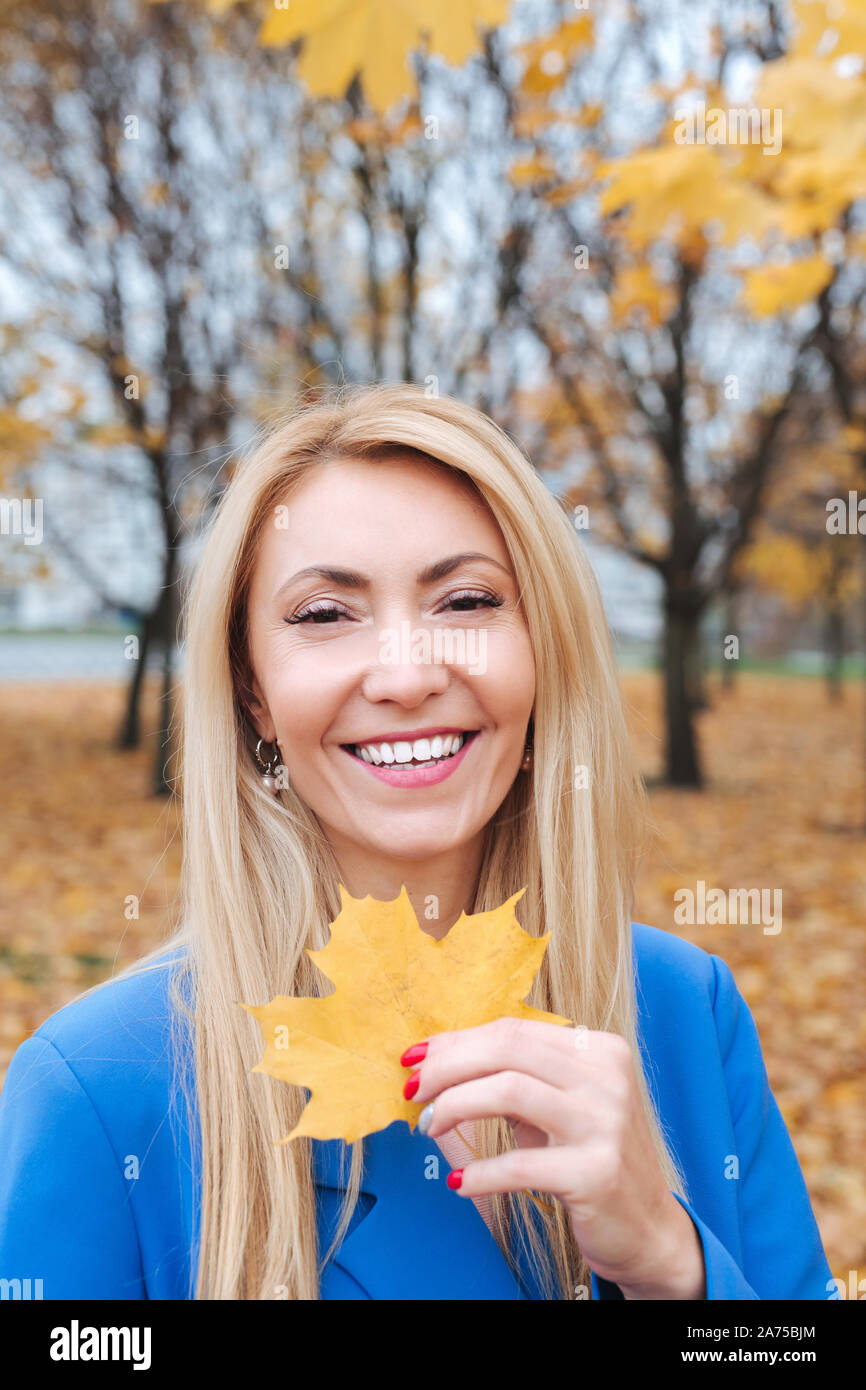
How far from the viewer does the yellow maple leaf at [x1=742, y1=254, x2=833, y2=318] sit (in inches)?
177

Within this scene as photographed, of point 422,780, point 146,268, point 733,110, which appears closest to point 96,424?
point 146,268

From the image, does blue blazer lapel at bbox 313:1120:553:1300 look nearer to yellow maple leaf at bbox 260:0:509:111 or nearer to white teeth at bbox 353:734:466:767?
white teeth at bbox 353:734:466:767

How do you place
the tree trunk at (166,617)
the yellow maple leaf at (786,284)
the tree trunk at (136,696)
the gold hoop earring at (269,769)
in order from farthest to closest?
the tree trunk at (136,696), the tree trunk at (166,617), the yellow maple leaf at (786,284), the gold hoop earring at (269,769)

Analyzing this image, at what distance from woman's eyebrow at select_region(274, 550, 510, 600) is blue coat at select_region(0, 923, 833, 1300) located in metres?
0.67

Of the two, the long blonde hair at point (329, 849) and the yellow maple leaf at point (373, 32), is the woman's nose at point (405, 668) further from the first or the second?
the yellow maple leaf at point (373, 32)

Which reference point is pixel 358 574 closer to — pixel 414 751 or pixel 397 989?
pixel 414 751

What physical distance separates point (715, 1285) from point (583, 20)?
16.8ft

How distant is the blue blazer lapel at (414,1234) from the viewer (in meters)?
1.45

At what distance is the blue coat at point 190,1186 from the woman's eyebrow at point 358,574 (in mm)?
672

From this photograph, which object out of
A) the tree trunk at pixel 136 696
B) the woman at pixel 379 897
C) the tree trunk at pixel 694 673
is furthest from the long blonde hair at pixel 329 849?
the tree trunk at pixel 136 696

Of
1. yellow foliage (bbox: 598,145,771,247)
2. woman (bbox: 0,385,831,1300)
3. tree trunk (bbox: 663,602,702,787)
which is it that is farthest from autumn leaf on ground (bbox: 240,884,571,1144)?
tree trunk (bbox: 663,602,702,787)

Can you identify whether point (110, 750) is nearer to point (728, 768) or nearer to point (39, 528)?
point (39, 528)

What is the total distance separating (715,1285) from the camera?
3.96 ft
